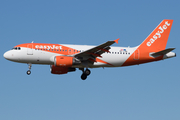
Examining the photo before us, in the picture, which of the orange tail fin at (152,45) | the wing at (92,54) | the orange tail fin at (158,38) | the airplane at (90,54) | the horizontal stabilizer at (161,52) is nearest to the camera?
the wing at (92,54)

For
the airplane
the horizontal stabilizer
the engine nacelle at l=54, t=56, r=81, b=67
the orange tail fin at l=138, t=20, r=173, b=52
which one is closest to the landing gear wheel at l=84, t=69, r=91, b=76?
the airplane

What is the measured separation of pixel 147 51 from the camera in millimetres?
45250

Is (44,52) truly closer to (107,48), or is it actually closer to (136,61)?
(107,48)

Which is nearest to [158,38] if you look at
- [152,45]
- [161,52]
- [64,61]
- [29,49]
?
[152,45]

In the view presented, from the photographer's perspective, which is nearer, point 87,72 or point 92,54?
point 92,54

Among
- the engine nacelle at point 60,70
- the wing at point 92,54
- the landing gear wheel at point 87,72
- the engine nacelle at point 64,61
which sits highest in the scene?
the wing at point 92,54

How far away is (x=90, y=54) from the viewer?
42.2m

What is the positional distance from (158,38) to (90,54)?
10.6m

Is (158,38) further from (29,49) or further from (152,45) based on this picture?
(29,49)

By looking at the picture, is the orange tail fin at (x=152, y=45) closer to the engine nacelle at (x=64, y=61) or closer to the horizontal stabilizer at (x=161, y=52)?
the horizontal stabilizer at (x=161, y=52)

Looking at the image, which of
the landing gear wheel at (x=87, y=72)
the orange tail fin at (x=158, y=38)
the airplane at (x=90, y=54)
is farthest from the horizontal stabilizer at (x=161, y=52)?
the landing gear wheel at (x=87, y=72)

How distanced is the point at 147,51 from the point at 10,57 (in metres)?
17.5

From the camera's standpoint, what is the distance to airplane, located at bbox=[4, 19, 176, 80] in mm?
41594

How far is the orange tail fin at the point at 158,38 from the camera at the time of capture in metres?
45.9
